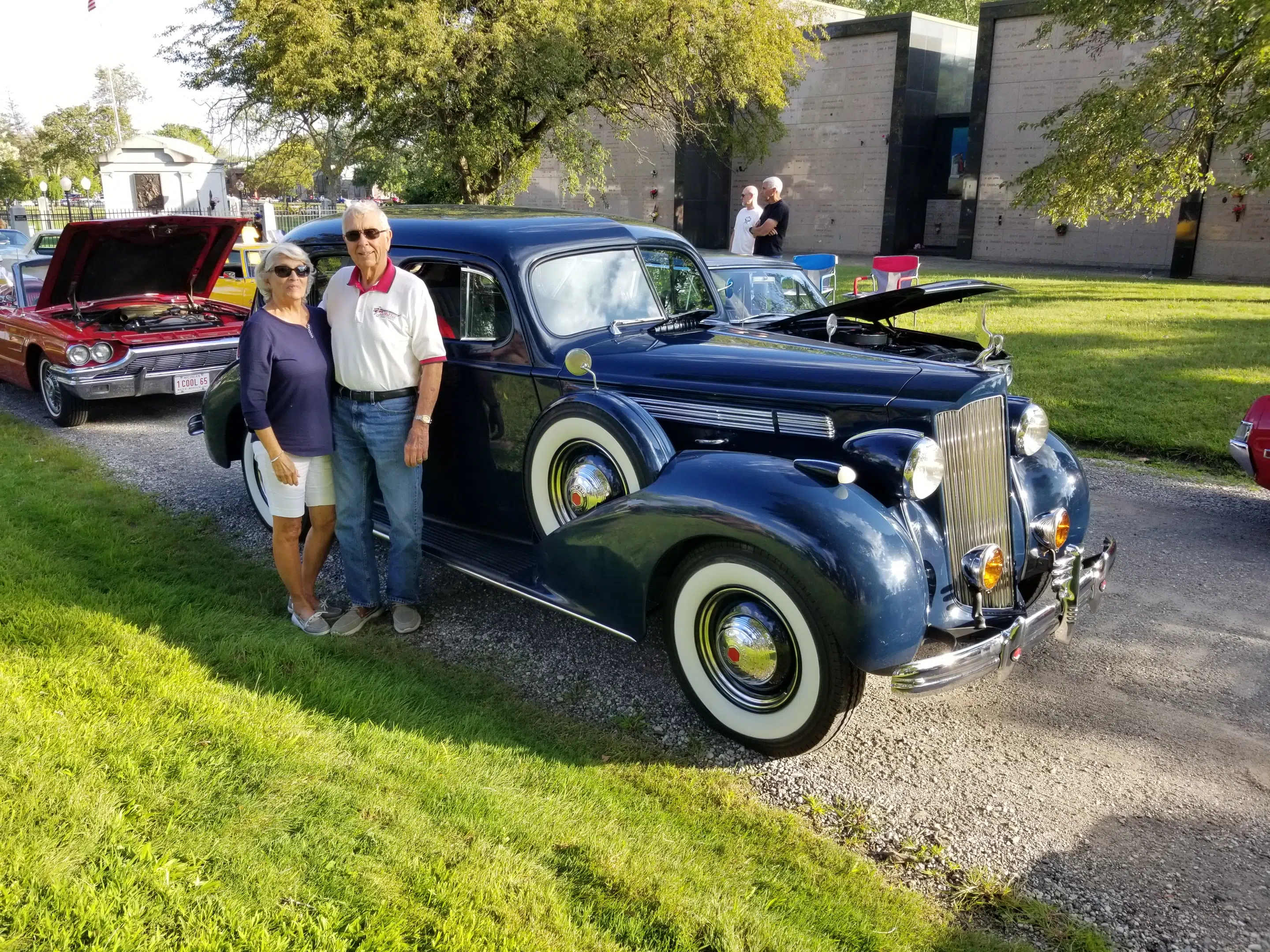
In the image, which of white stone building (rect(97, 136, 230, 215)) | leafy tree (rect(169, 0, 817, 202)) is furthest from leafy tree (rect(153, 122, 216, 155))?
→ leafy tree (rect(169, 0, 817, 202))

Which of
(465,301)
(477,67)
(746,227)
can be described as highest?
(477,67)

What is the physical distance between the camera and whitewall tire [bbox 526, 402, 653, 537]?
12.4 feet

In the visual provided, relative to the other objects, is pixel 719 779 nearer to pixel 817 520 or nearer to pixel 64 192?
pixel 817 520

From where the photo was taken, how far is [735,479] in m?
3.33

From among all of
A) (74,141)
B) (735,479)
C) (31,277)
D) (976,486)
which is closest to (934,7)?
(31,277)

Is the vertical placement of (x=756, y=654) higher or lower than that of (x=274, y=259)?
lower

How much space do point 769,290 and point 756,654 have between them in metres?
4.85

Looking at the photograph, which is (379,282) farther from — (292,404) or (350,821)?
(350,821)

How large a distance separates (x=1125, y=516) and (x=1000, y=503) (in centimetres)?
292

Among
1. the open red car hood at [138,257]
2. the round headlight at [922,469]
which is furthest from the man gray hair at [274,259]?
the open red car hood at [138,257]

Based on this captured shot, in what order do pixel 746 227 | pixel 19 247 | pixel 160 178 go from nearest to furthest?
pixel 746 227 → pixel 19 247 → pixel 160 178

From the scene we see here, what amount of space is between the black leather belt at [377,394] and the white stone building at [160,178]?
38.2 m

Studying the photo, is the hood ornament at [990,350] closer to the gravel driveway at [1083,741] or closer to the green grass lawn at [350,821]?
the gravel driveway at [1083,741]

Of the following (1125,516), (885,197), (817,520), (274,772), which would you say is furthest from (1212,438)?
(885,197)
